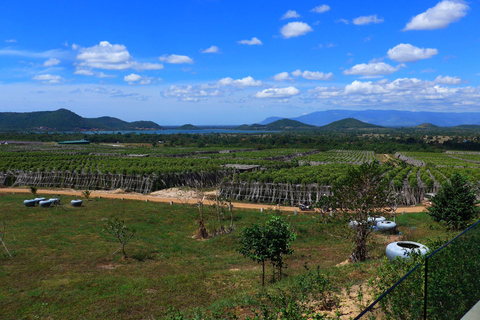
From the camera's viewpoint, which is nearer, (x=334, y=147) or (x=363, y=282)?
(x=363, y=282)

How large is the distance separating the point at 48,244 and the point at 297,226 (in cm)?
1386

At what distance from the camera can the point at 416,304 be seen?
5.28 metres

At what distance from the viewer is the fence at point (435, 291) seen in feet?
16.7

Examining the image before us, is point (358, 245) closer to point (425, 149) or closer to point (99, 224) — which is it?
point (99, 224)

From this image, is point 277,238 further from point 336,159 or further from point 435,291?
point 336,159

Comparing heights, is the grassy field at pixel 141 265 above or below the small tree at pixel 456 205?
below

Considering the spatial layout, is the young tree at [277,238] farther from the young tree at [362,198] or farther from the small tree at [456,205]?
the small tree at [456,205]

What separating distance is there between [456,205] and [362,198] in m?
7.76

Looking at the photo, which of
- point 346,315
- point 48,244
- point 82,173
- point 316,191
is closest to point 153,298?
point 346,315

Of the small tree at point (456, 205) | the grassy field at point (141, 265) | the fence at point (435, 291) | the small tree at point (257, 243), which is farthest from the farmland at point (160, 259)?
the fence at point (435, 291)

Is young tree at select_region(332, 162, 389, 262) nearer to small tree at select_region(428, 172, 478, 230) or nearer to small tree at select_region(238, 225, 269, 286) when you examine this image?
small tree at select_region(238, 225, 269, 286)

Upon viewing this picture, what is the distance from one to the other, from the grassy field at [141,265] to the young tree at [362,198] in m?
0.98

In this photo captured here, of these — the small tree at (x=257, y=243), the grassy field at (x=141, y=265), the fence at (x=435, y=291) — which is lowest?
the grassy field at (x=141, y=265)

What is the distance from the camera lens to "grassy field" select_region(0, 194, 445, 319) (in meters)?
9.27
